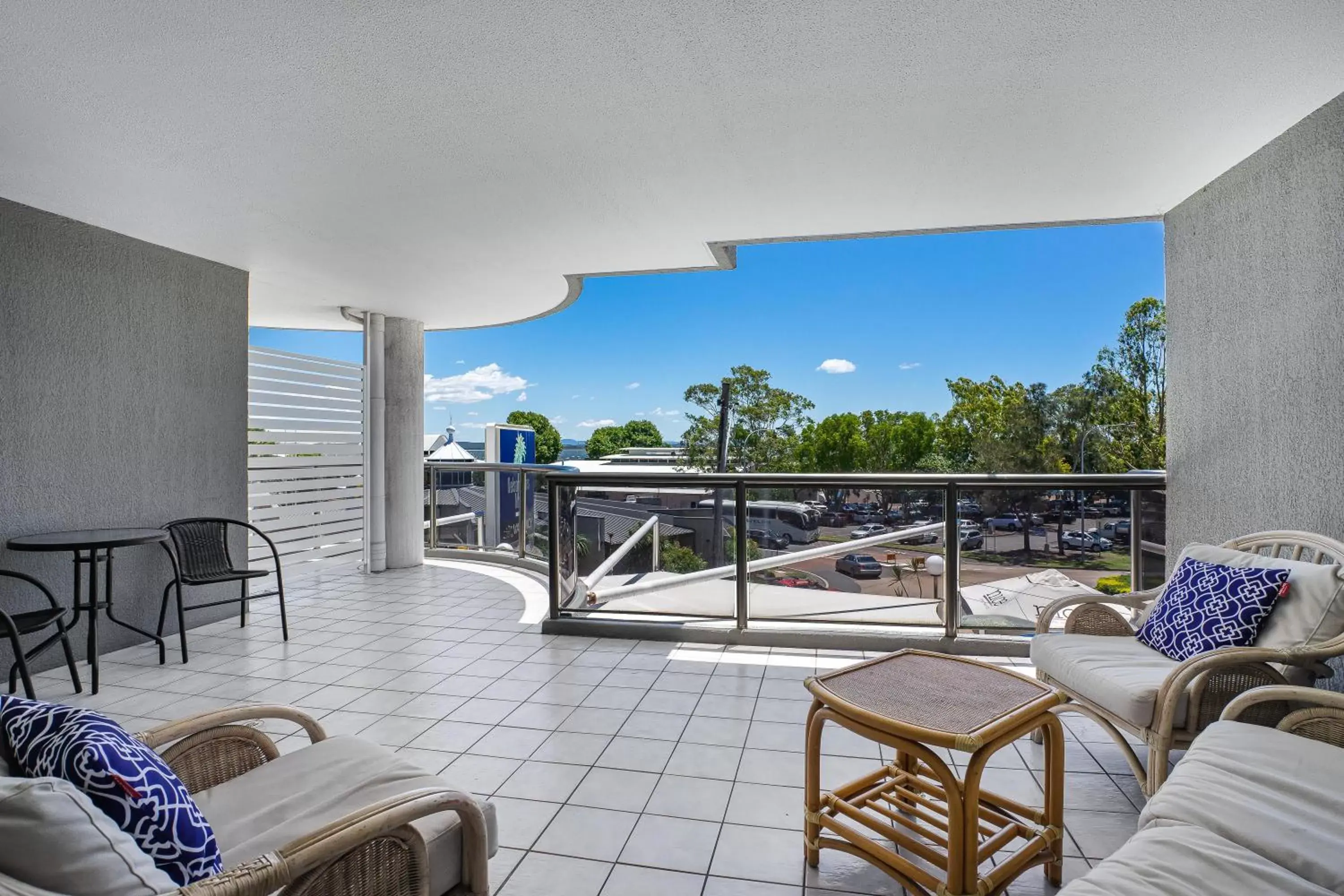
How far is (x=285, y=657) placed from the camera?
162 inches

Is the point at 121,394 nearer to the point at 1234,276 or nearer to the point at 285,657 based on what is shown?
the point at 285,657

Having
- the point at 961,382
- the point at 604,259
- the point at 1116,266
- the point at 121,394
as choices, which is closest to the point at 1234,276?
the point at 604,259

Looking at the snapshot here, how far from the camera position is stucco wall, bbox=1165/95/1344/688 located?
256cm

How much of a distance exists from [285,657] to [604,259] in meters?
3.19

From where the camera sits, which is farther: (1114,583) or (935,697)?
(1114,583)

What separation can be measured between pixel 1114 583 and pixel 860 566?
132 cm

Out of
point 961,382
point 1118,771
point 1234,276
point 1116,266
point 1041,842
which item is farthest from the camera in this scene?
point 1116,266

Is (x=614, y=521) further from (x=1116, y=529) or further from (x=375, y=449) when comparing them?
(x=375, y=449)

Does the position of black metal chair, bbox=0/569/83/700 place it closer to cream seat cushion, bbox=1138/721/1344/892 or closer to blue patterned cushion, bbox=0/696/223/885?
blue patterned cushion, bbox=0/696/223/885

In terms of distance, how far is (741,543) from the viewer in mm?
4355

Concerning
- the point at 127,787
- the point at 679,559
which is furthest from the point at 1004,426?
the point at 127,787

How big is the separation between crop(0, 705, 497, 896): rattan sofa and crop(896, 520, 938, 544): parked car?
118 inches

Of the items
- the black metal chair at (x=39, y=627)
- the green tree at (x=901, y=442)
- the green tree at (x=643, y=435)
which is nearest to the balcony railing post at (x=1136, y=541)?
the black metal chair at (x=39, y=627)

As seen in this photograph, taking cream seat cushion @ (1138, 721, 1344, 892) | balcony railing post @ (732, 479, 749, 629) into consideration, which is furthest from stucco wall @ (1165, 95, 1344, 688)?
balcony railing post @ (732, 479, 749, 629)
